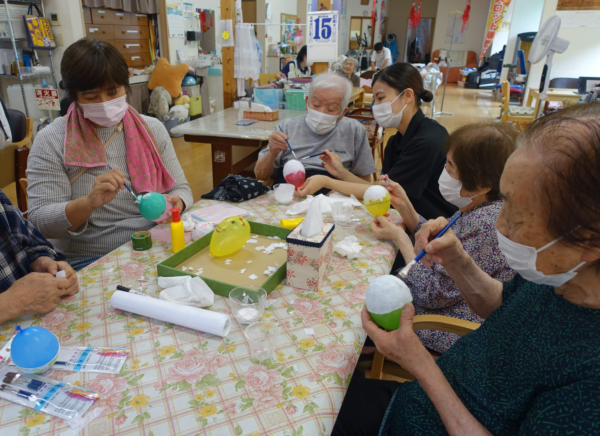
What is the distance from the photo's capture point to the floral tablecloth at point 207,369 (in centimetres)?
81

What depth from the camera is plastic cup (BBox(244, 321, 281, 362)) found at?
3.27 ft

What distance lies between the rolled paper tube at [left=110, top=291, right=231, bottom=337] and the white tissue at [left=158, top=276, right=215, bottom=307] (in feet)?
0.14

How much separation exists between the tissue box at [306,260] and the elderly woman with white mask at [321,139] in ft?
4.41

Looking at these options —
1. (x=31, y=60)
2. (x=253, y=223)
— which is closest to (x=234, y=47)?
(x=31, y=60)

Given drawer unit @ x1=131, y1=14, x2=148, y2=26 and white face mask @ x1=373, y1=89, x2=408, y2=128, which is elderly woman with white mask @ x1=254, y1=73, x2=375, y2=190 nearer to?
white face mask @ x1=373, y1=89, x2=408, y2=128

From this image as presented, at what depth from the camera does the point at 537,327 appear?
835 mm

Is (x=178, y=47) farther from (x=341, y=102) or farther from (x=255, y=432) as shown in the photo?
(x=255, y=432)

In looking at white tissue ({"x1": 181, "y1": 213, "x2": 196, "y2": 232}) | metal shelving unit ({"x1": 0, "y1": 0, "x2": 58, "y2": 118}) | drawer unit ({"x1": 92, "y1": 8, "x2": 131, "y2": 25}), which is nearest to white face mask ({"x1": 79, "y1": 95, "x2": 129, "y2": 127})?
white tissue ({"x1": 181, "y1": 213, "x2": 196, "y2": 232})

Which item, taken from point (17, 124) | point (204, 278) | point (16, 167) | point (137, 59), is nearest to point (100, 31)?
point (137, 59)

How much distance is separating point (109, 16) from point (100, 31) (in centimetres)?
34

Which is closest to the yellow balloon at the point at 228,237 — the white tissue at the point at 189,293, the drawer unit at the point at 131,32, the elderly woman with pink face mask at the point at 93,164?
the white tissue at the point at 189,293

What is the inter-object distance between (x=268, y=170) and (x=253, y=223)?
44.8 inches

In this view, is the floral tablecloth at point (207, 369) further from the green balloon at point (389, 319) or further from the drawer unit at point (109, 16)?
the drawer unit at point (109, 16)

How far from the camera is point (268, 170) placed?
2.68 meters
